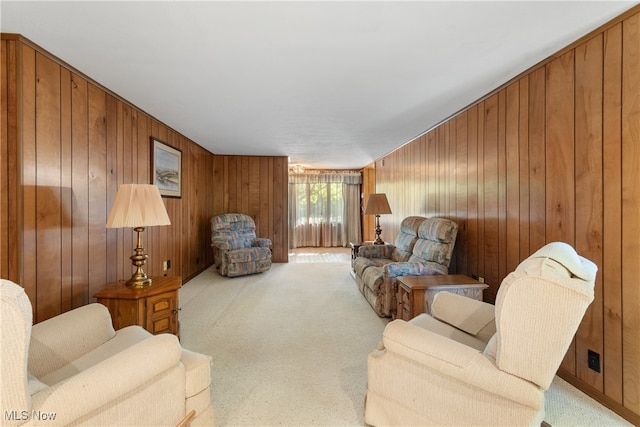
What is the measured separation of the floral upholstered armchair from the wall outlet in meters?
4.05

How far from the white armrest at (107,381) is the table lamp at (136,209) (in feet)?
3.72

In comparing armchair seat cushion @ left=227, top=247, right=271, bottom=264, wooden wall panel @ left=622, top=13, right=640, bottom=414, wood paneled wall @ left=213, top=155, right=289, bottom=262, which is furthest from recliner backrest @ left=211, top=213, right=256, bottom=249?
wooden wall panel @ left=622, top=13, right=640, bottom=414

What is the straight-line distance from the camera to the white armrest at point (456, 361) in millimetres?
1054

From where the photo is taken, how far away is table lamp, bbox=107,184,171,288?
2.00m

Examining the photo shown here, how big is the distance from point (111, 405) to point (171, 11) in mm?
1835

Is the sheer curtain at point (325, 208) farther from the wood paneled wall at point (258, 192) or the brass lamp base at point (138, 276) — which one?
the brass lamp base at point (138, 276)

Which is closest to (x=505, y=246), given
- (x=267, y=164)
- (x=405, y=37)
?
(x=405, y=37)

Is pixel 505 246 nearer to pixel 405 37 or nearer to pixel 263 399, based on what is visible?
pixel 405 37

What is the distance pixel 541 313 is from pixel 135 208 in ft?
7.97

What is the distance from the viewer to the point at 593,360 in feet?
5.62

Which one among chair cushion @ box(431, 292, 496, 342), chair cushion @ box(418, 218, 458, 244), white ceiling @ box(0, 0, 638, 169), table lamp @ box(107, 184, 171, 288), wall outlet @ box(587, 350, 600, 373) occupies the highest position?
white ceiling @ box(0, 0, 638, 169)

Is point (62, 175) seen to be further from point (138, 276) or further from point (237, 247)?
point (237, 247)

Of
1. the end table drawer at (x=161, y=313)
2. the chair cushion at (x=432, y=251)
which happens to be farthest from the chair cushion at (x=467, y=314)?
the end table drawer at (x=161, y=313)

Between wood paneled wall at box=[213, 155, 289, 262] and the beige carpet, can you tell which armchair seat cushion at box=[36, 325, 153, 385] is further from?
wood paneled wall at box=[213, 155, 289, 262]
